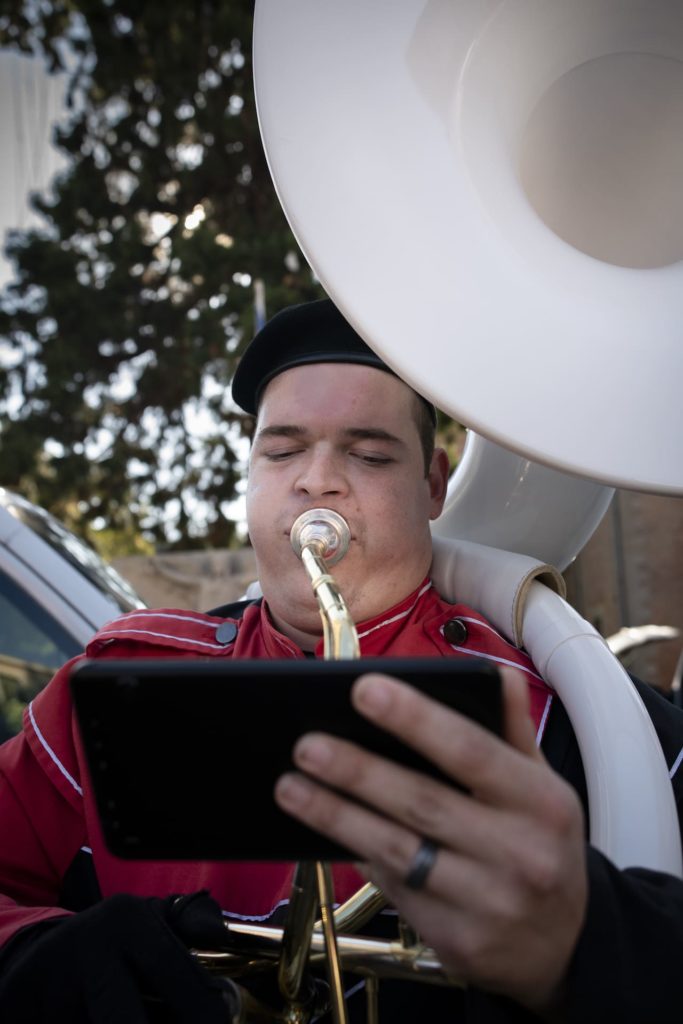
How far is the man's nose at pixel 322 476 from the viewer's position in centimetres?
160

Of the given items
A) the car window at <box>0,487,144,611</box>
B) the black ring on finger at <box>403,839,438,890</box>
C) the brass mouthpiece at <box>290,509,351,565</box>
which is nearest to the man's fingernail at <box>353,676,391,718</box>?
the black ring on finger at <box>403,839,438,890</box>

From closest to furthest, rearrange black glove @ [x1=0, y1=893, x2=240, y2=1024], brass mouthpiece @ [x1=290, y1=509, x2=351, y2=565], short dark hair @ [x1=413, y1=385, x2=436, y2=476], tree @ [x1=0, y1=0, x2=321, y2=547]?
black glove @ [x1=0, y1=893, x2=240, y2=1024], brass mouthpiece @ [x1=290, y1=509, x2=351, y2=565], short dark hair @ [x1=413, y1=385, x2=436, y2=476], tree @ [x1=0, y1=0, x2=321, y2=547]

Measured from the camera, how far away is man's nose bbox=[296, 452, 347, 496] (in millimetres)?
1598

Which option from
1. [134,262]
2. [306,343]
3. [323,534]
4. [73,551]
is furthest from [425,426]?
[134,262]

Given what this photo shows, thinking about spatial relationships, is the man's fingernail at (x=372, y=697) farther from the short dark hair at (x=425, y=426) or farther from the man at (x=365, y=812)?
the short dark hair at (x=425, y=426)

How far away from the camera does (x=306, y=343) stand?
179cm

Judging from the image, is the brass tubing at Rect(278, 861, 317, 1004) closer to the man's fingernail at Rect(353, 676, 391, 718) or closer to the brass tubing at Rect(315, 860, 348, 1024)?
the brass tubing at Rect(315, 860, 348, 1024)

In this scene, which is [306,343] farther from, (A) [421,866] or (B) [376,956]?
(A) [421,866]

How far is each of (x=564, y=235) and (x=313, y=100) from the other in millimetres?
406

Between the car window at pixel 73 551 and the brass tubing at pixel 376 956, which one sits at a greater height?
the car window at pixel 73 551

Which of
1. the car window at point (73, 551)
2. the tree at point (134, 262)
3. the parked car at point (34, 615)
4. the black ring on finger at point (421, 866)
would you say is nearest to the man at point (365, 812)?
the black ring on finger at point (421, 866)

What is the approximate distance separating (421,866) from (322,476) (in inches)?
36.0

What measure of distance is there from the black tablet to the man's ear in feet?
3.65

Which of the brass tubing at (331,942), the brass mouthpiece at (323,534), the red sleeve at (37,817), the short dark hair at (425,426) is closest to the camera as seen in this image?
the brass tubing at (331,942)
